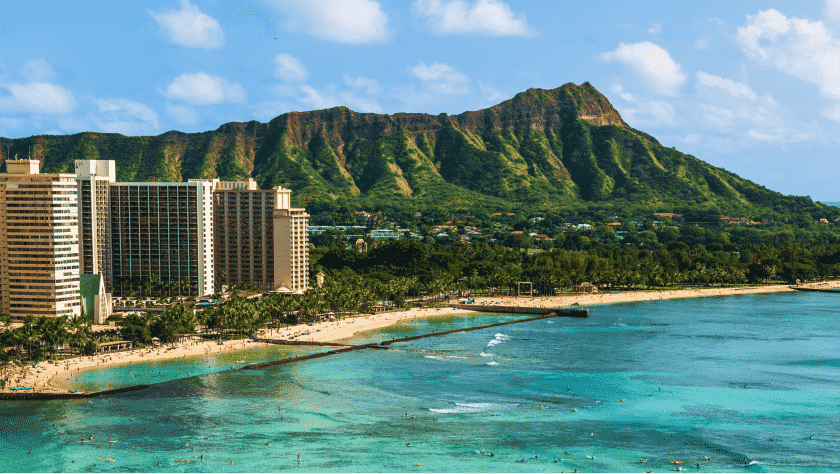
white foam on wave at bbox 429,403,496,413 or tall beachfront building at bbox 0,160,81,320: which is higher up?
tall beachfront building at bbox 0,160,81,320

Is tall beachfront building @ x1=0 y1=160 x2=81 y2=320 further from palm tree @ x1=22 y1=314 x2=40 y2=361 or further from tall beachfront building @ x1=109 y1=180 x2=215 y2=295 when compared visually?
tall beachfront building @ x1=109 y1=180 x2=215 y2=295

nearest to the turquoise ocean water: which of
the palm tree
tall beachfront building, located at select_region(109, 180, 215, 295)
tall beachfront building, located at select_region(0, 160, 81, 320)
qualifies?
the palm tree

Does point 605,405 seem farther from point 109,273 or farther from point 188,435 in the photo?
point 109,273

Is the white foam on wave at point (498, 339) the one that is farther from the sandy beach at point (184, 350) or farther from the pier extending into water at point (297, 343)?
the pier extending into water at point (297, 343)

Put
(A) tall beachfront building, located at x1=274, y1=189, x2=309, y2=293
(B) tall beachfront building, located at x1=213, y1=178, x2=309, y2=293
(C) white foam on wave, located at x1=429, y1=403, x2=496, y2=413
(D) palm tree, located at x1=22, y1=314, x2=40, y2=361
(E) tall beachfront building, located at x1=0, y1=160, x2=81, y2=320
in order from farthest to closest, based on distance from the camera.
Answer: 1. (B) tall beachfront building, located at x1=213, y1=178, x2=309, y2=293
2. (A) tall beachfront building, located at x1=274, y1=189, x2=309, y2=293
3. (E) tall beachfront building, located at x1=0, y1=160, x2=81, y2=320
4. (D) palm tree, located at x1=22, y1=314, x2=40, y2=361
5. (C) white foam on wave, located at x1=429, y1=403, x2=496, y2=413

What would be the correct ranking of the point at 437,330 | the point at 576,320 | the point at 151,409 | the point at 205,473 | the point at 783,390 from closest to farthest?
the point at 205,473, the point at 151,409, the point at 783,390, the point at 437,330, the point at 576,320

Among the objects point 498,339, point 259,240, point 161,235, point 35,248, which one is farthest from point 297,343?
point 161,235

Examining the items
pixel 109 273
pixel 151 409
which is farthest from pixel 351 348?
pixel 109 273
